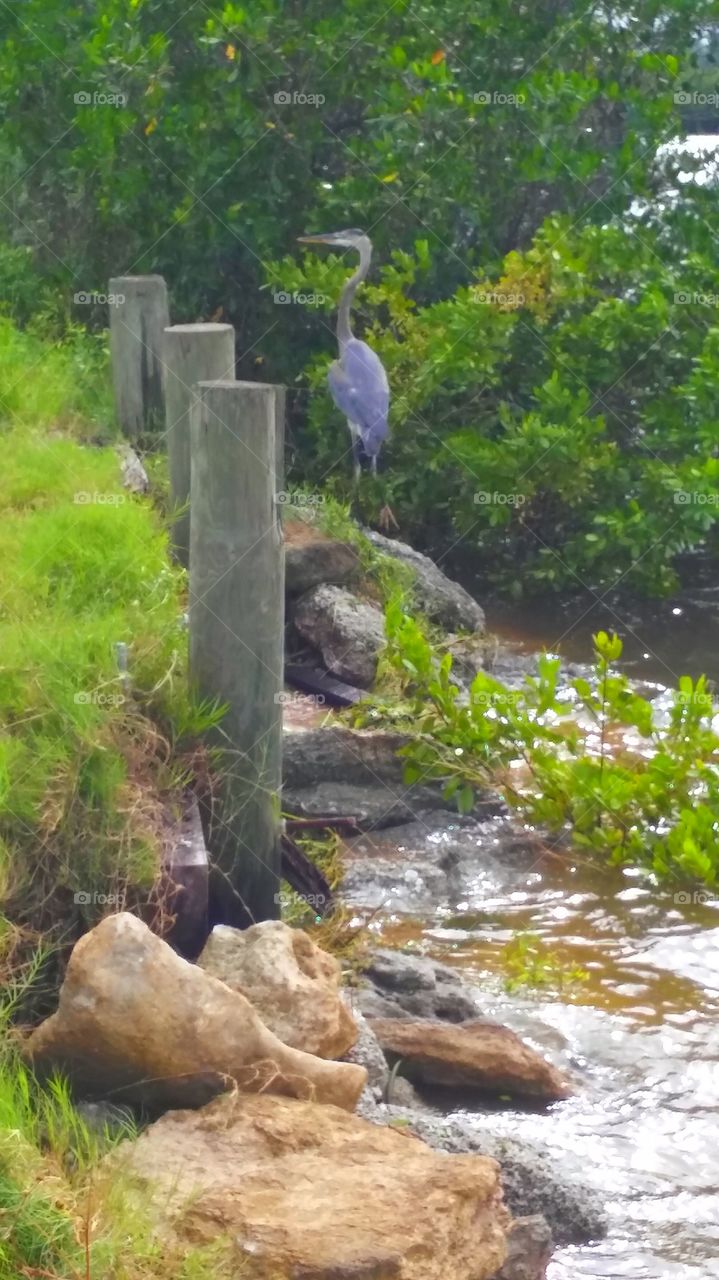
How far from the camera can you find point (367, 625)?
6730 millimetres

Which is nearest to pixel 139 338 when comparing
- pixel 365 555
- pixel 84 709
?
pixel 365 555

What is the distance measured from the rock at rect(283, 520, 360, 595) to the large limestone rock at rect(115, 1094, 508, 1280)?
367cm

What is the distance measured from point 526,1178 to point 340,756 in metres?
2.60

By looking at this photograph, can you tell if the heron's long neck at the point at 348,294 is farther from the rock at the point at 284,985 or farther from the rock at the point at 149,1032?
the rock at the point at 149,1032

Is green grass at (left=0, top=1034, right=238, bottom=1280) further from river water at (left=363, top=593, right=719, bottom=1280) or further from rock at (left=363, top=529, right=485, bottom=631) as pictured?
rock at (left=363, top=529, right=485, bottom=631)

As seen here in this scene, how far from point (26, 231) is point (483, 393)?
11.1 feet

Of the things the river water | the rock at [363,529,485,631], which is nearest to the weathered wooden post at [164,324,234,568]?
the river water

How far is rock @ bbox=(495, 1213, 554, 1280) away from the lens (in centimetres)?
349

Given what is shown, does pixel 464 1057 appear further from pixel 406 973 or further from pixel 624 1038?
pixel 624 1038

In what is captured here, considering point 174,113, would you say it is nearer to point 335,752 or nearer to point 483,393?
point 483,393

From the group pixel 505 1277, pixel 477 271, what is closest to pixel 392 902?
pixel 505 1277

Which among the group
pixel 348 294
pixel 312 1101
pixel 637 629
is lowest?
pixel 637 629

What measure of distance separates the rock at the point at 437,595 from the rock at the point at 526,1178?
3947mm

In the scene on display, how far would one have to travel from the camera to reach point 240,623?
4.60 metres
